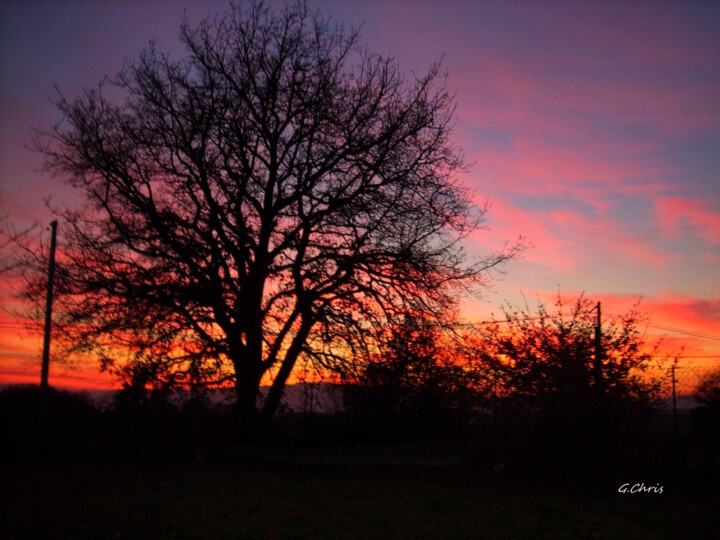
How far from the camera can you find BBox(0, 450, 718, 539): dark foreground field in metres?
8.77

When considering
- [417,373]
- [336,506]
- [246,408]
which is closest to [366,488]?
[336,506]

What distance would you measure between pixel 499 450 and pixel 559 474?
160 cm

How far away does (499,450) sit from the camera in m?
13.7

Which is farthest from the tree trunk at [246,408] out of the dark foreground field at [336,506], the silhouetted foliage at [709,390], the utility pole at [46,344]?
the silhouetted foliage at [709,390]

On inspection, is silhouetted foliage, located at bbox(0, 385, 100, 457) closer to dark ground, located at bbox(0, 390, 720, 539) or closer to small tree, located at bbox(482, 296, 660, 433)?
dark ground, located at bbox(0, 390, 720, 539)

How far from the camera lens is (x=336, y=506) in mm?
10070

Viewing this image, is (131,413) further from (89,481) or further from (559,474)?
(559,474)

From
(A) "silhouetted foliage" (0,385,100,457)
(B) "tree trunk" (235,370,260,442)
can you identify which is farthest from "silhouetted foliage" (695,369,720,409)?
(A) "silhouetted foliage" (0,385,100,457)
